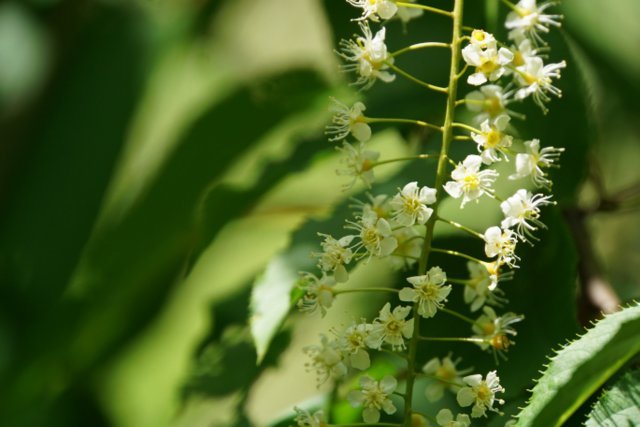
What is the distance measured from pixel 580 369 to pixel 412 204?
5.0 inches

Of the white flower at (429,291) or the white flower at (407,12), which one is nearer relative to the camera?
the white flower at (429,291)

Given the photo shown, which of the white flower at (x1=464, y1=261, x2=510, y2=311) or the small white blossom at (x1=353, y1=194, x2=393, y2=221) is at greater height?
the small white blossom at (x1=353, y1=194, x2=393, y2=221)

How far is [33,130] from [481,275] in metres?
1.05

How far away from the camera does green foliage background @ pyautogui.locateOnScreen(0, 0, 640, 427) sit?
725 millimetres

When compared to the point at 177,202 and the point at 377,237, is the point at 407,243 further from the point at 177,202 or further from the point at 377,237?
the point at 177,202

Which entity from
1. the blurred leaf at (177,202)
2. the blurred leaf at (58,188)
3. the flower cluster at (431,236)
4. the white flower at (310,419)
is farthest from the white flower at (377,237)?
the blurred leaf at (58,188)

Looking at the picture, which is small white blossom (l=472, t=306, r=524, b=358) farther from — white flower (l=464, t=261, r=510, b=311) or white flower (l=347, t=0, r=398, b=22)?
white flower (l=347, t=0, r=398, b=22)

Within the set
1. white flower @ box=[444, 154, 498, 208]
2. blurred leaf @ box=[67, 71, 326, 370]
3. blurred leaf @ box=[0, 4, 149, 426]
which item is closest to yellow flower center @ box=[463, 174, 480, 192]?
white flower @ box=[444, 154, 498, 208]

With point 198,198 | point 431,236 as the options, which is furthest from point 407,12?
point 198,198

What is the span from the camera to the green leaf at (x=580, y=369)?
501mm

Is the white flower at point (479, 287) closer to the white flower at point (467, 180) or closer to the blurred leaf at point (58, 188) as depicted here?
the white flower at point (467, 180)

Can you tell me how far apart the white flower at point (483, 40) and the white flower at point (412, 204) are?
9 cm

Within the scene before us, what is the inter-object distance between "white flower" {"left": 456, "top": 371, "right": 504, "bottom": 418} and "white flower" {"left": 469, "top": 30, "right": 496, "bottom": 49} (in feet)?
0.61

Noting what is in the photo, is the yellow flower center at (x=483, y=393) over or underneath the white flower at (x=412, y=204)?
underneath
